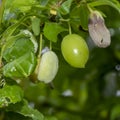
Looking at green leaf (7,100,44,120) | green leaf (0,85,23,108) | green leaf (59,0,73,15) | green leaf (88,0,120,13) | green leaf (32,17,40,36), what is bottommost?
green leaf (7,100,44,120)

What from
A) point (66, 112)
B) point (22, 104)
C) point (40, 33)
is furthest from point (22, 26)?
point (66, 112)

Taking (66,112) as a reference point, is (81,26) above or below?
above

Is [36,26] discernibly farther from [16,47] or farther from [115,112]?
[115,112]

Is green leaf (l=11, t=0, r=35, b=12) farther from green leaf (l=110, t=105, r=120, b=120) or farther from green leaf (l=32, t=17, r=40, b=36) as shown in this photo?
green leaf (l=110, t=105, r=120, b=120)

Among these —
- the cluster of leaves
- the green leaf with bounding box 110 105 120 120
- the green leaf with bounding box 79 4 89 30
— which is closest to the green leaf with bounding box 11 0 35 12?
the cluster of leaves

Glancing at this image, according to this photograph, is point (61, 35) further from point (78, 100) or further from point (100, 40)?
point (78, 100)

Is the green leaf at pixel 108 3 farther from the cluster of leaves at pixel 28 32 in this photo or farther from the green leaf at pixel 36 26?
the green leaf at pixel 36 26
